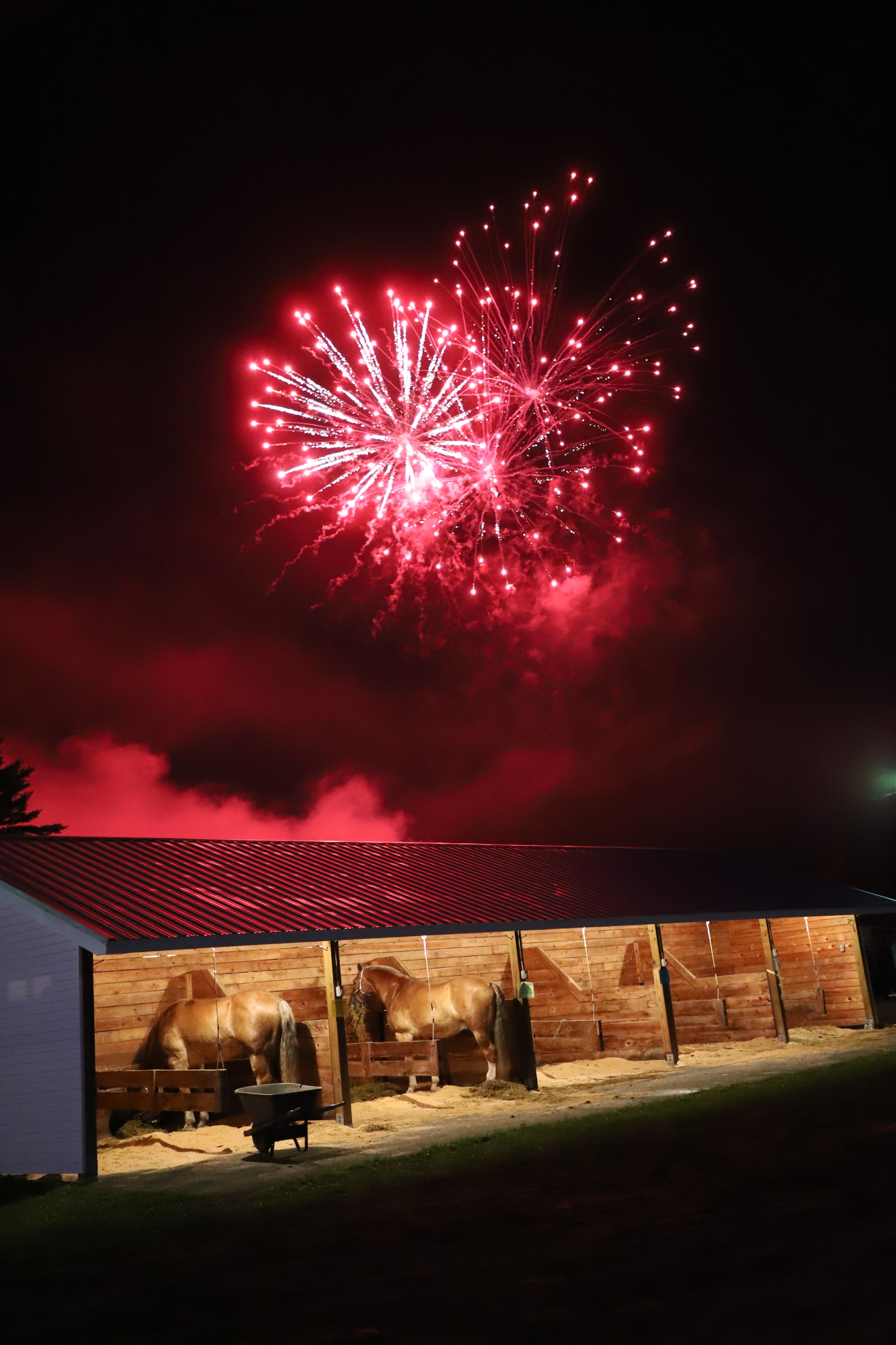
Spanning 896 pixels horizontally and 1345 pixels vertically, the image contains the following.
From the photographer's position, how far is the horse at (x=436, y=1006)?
16.6 metres

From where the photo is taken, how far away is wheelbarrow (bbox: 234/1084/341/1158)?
38.6ft

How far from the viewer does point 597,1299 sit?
5.39 meters

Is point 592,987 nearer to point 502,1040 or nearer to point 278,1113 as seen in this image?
point 502,1040

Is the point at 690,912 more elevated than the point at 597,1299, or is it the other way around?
the point at 690,912

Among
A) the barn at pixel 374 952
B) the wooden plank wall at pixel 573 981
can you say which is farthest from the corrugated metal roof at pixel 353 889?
the wooden plank wall at pixel 573 981

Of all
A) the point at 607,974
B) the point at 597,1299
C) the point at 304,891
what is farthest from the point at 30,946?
the point at 607,974

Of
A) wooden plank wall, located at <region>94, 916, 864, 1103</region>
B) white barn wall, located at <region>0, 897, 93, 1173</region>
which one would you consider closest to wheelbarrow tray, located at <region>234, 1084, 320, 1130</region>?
white barn wall, located at <region>0, 897, 93, 1173</region>

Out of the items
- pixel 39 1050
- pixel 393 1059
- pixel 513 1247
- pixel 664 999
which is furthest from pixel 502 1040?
pixel 513 1247

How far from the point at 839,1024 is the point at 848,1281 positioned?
750 inches

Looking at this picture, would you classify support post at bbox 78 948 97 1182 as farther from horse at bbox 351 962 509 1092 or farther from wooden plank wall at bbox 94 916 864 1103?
horse at bbox 351 962 509 1092

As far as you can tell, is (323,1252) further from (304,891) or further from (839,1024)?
(839,1024)

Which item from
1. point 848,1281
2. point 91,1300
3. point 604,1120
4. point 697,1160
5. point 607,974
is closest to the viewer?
point 848,1281

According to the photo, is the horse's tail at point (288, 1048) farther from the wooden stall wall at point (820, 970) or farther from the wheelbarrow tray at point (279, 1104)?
the wooden stall wall at point (820, 970)

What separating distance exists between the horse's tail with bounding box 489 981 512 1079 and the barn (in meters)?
0.13
